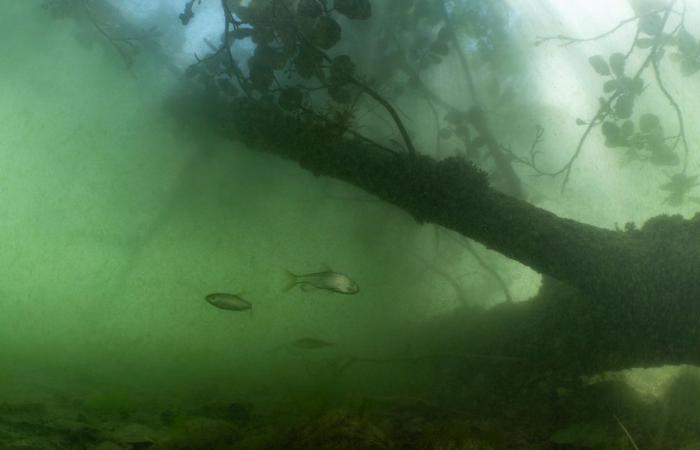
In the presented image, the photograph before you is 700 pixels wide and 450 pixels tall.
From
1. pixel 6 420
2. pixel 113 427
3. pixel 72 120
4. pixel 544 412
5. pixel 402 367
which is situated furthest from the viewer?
pixel 72 120

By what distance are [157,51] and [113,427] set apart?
5.56 metres

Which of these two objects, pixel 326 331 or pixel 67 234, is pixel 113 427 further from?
pixel 67 234

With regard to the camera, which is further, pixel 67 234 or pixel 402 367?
pixel 67 234

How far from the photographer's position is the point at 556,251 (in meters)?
3.68

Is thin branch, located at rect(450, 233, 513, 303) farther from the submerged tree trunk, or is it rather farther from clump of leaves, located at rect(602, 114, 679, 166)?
clump of leaves, located at rect(602, 114, 679, 166)

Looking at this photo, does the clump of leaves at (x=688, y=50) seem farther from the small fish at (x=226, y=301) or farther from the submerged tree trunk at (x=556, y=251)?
the small fish at (x=226, y=301)

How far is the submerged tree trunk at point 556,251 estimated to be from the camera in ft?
11.7

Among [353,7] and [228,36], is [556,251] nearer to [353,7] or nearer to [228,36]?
[353,7]

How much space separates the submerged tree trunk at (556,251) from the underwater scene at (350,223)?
0.02 meters

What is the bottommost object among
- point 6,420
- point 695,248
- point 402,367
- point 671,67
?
point 6,420

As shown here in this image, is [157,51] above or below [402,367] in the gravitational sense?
above

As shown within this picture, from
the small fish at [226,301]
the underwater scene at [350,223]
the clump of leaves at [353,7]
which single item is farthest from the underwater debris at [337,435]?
the clump of leaves at [353,7]

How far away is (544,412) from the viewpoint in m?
4.20

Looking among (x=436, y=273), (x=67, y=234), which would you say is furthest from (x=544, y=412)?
(x=67, y=234)
